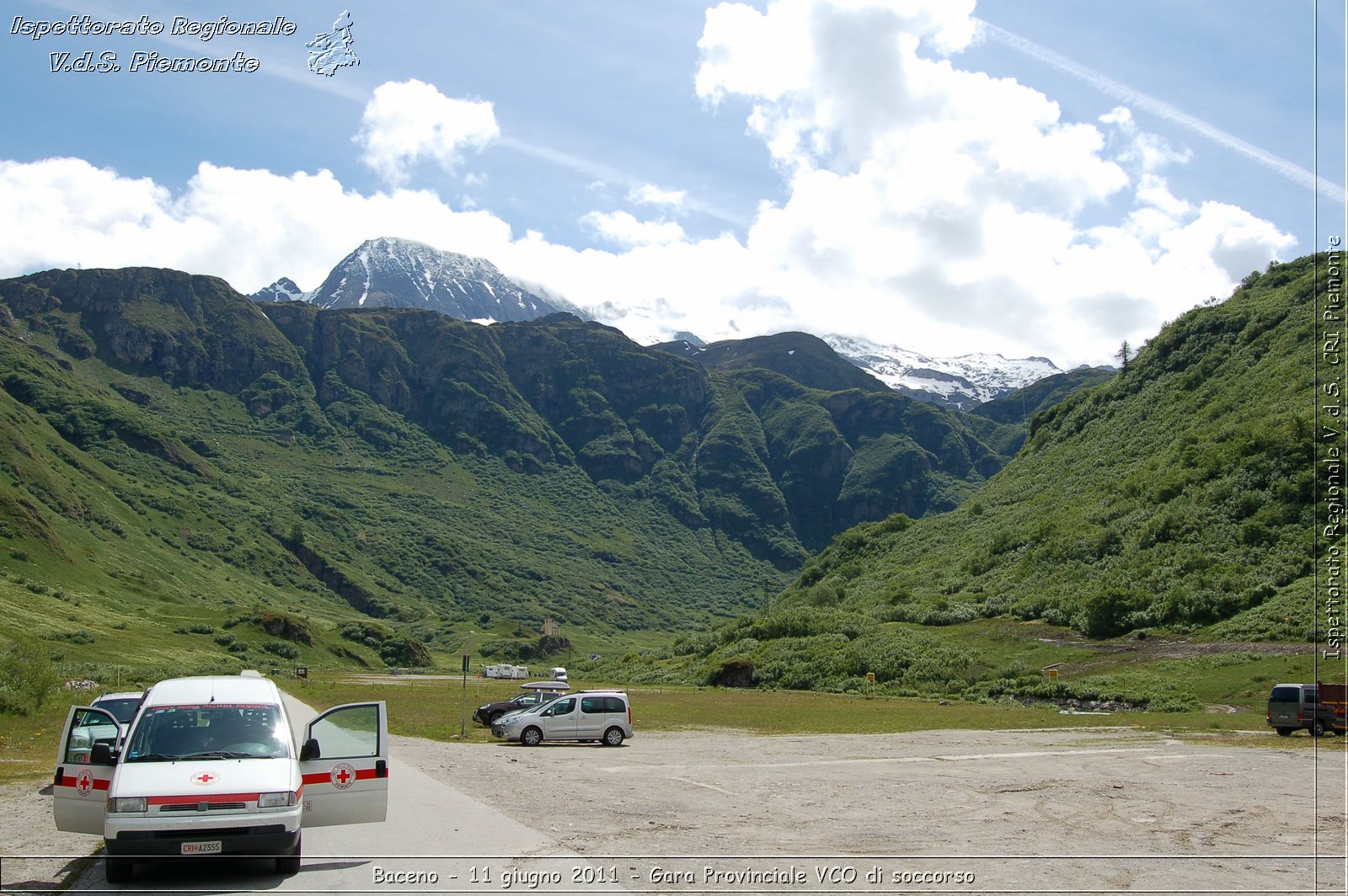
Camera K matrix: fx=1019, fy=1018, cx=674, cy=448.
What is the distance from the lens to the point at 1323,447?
63312mm

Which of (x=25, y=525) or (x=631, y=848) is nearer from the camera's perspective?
(x=631, y=848)

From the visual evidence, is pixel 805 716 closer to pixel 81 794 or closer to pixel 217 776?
pixel 217 776

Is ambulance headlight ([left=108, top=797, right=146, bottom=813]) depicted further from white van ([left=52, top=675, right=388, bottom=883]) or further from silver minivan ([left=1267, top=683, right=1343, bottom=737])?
silver minivan ([left=1267, top=683, right=1343, bottom=737])

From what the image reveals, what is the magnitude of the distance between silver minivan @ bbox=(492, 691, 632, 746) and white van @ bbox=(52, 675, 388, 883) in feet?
66.5

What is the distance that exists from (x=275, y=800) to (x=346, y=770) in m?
1.29

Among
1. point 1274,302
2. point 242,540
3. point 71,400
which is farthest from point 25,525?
point 1274,302

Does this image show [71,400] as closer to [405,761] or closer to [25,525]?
[25,525]

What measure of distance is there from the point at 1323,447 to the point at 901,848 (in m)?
62.3

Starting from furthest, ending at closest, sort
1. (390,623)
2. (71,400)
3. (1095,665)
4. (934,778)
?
(71,400) → (390,623) → (1095,665) → (934,778)

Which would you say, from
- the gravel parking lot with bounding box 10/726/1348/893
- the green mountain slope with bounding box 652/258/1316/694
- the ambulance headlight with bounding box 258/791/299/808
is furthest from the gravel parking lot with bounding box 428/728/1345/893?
the green mountain slope with bounding box 652/258/1316/694

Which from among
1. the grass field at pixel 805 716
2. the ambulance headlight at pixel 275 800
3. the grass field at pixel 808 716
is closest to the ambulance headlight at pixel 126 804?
the ambulance headlight at pixel 275 800

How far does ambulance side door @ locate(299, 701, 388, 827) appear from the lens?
40.0ft

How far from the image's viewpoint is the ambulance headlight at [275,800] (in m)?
11.1

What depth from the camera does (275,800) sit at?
11.1 m
